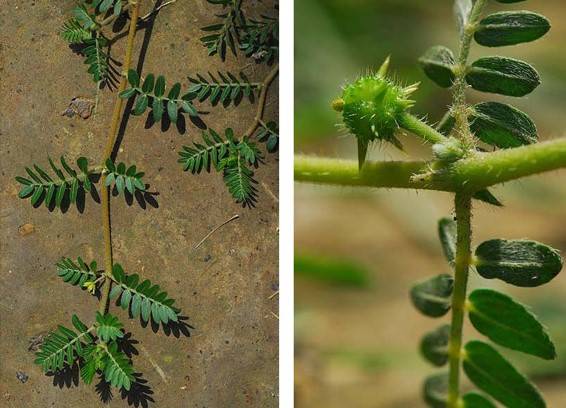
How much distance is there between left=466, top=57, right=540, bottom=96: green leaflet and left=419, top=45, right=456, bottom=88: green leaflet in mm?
26

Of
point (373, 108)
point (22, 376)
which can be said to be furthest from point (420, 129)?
point (22, 376)

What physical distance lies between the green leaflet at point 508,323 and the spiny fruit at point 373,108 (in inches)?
10.9

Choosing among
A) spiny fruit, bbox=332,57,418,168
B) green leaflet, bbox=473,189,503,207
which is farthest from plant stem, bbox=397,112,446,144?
green leaflet, bbox=473,189,503,207

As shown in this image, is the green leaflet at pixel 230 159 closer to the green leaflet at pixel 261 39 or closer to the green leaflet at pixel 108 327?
the green leaflet at pixel 261 39

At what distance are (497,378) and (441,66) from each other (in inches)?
16.9

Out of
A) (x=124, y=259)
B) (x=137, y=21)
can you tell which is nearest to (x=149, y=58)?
(x=137, y=21)

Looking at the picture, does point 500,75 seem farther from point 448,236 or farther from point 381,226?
point 381,226

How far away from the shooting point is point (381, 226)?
2.87 m

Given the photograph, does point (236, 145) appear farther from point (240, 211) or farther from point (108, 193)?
point (108, 193)

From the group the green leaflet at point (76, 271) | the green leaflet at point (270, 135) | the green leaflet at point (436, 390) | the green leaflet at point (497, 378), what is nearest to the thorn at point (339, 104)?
the green leaflet at point (497, 378)

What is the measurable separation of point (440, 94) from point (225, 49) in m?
0.90

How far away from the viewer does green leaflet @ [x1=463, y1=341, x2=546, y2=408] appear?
1254 mm

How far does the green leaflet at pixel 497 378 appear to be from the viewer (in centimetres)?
125

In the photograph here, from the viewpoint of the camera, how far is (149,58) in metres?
1.81
